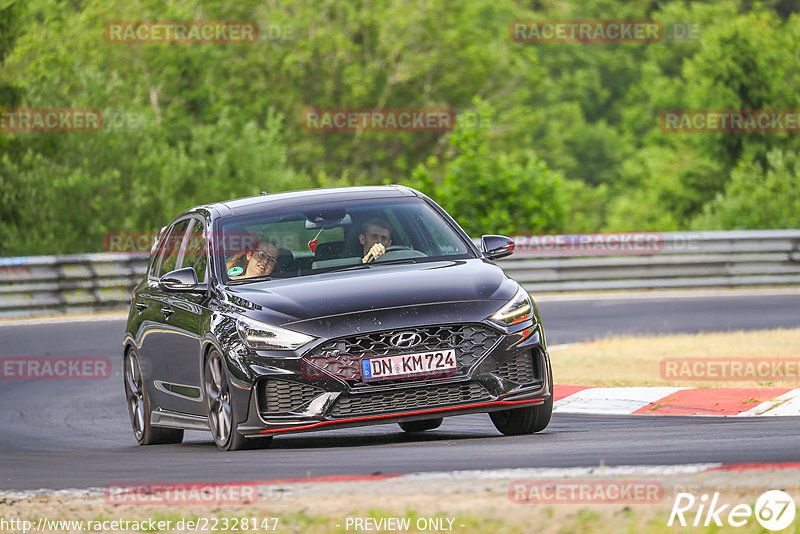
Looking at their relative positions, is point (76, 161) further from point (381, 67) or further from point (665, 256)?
point (381, 67)

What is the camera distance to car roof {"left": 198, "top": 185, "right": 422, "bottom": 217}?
9.62m

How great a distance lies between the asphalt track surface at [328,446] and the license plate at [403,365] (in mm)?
399

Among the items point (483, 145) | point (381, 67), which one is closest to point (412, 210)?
point (483, 145)

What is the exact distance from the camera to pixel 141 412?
416 inches

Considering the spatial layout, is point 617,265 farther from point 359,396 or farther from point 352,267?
point 359,396

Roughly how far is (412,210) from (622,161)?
2608 inches

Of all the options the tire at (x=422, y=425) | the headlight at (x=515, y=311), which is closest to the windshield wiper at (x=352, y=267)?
the headlight at (x=515, y=311)

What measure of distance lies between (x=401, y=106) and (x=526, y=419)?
4887 cm

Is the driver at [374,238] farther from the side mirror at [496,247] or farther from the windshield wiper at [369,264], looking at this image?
the side mirror at [496,247]
